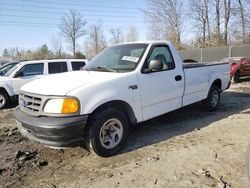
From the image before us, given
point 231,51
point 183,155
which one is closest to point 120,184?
point 183,155

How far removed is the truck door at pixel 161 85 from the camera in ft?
14.3

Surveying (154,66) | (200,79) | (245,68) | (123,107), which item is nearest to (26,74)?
Answer: (123,107)

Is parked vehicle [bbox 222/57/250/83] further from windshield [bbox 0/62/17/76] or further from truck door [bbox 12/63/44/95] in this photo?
windshield [bbox 0/62/17/76]

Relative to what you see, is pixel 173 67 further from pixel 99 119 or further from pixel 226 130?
pixel 99 119

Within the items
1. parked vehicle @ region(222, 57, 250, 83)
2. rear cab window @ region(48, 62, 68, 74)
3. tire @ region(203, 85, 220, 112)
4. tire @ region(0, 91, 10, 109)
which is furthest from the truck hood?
parked vehicle @ region(222, 57, 250, 83)

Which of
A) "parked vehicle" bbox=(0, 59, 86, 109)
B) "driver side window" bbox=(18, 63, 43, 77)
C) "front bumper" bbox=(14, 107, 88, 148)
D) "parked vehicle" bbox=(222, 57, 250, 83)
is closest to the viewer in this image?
"front bumper" bbox=(14, 107, 88, 148)

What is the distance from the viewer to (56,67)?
942 centimetres

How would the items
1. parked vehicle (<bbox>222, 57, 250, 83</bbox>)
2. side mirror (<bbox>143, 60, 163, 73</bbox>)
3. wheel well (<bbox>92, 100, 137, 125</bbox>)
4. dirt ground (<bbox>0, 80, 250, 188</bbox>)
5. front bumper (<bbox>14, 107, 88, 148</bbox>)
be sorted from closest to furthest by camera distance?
dirt ground (<bbox>0, 80, 250, 188</bbox>) → front bumper (<bbox>14, 107, 88, 148</bbox>) → wheel well (<bbox>92, 100, 137, 125</bbox>) → side mirror (<bbox>143, 60, 163, 73</bbox>) → parked vehicle (<bbox>222, 57, 250, 83</bbox>)

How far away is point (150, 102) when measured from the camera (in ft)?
14.6

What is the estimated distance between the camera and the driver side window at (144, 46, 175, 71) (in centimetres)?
477

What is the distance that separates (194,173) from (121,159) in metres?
1.13

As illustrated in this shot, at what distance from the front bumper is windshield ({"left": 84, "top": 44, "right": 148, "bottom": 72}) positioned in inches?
53.1

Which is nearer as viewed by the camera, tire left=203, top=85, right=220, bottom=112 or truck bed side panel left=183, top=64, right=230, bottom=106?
truck bed side panel left=183, top=64, right=230, bottom=106

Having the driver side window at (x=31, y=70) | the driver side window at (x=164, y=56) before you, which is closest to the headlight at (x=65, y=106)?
the driver side window at (x=164, y=56)
